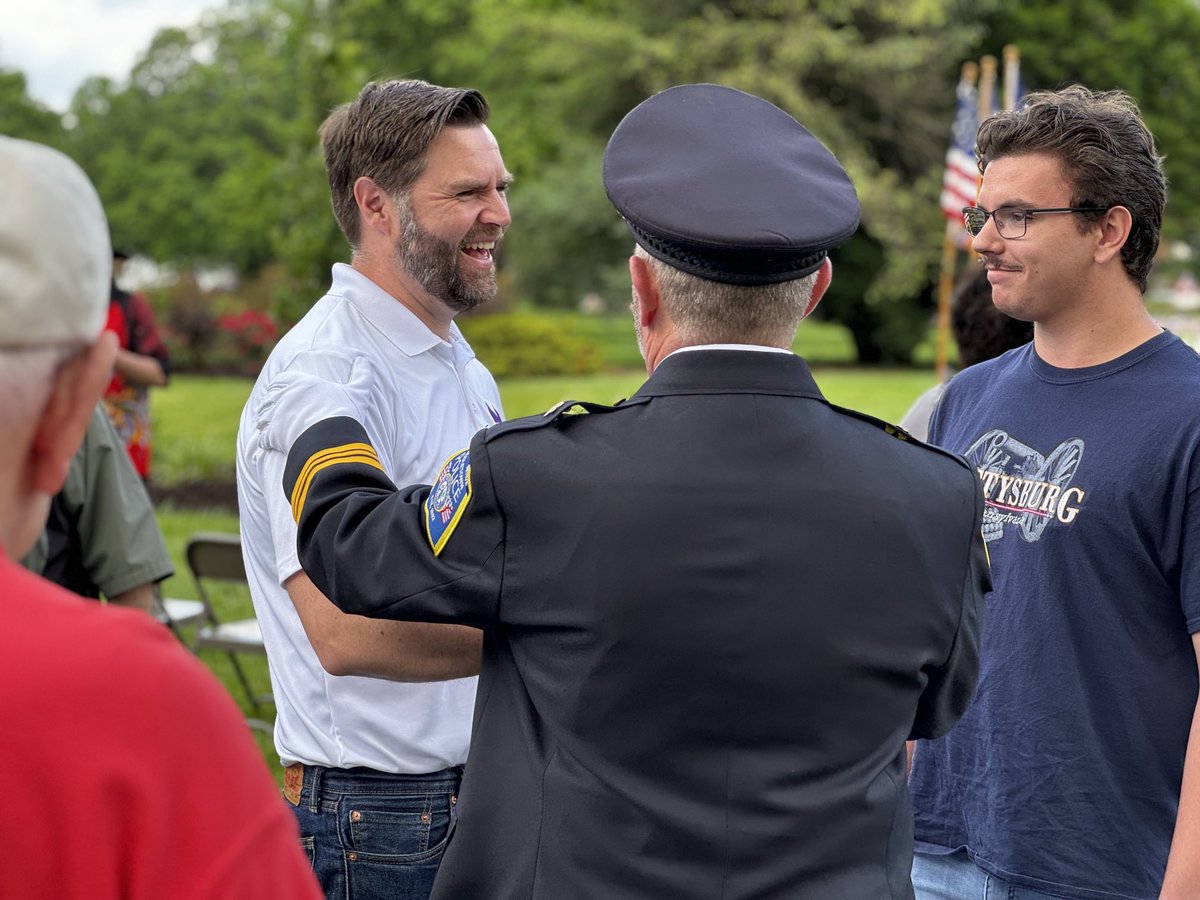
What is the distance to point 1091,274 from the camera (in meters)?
2.71

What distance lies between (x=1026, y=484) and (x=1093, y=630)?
1.03ft

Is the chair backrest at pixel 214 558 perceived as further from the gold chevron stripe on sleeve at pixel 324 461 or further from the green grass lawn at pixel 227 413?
the gold chevron stripe on sleeve at pixel 324 461

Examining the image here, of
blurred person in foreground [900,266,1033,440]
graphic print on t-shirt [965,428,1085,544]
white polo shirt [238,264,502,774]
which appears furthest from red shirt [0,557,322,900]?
blurred person in foreground [900,266,1033,440]

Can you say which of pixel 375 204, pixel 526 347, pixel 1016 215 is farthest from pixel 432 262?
pixel 526 347

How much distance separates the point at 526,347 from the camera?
93.1 ft

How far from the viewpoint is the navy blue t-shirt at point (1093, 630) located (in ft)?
8.20

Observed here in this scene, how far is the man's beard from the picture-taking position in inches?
113

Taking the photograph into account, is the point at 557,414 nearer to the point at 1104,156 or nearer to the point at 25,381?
the point at 25,381

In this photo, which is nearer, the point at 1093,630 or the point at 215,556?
the point at 1093,630

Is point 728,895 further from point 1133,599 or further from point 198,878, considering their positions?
point 1133,599

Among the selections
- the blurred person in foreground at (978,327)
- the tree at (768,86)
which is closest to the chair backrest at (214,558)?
the blurred person in foreground at (978,327)

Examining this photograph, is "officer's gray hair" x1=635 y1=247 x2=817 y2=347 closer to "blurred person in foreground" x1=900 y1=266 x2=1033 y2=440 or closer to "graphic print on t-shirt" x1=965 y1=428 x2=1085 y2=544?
"graphic print on t-shirt" x1=965 y1=428 x2=1085 y2=544

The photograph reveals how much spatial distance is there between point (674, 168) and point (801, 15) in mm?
30094

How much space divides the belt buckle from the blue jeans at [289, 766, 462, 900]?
4 cm
